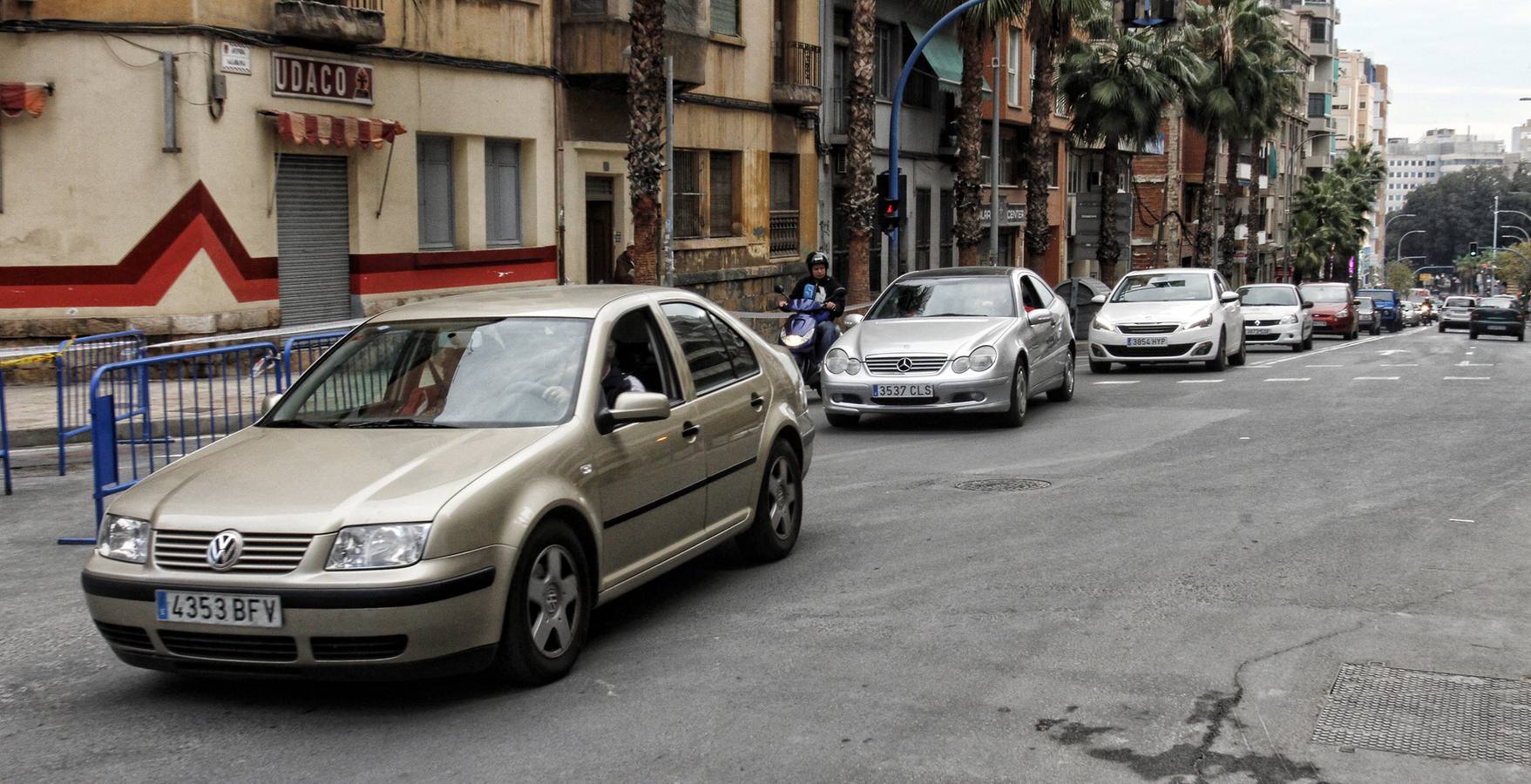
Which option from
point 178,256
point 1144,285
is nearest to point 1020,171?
point 1144,285

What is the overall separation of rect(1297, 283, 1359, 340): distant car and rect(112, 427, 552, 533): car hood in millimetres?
40857

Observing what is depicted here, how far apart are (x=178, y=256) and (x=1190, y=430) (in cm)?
1191

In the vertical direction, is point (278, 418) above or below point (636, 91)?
below

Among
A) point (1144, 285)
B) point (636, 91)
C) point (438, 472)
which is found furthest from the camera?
point (1144, 285)

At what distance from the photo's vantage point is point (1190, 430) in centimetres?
1419

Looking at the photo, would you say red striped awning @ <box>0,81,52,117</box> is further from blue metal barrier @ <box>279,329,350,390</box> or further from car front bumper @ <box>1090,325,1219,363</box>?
car front bumper @ <box>1090,325,1219,363</box>

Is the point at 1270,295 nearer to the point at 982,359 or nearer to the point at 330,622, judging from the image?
the point at 982,359

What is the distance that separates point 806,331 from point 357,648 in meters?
11.7

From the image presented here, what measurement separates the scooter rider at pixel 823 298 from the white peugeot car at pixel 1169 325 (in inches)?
229

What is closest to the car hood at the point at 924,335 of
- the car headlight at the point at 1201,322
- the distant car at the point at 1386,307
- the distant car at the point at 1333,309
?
the car headlight at the point at 1201,322

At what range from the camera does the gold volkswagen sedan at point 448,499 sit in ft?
17.6

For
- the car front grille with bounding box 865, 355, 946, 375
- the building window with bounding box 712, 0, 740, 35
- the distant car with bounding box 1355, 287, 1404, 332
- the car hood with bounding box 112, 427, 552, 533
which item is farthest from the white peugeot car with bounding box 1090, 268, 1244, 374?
the distant car with bounding box 1355, 287, 1404, 332

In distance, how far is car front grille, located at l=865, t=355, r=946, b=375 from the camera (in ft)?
47.2

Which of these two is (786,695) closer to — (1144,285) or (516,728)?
(516,728)
